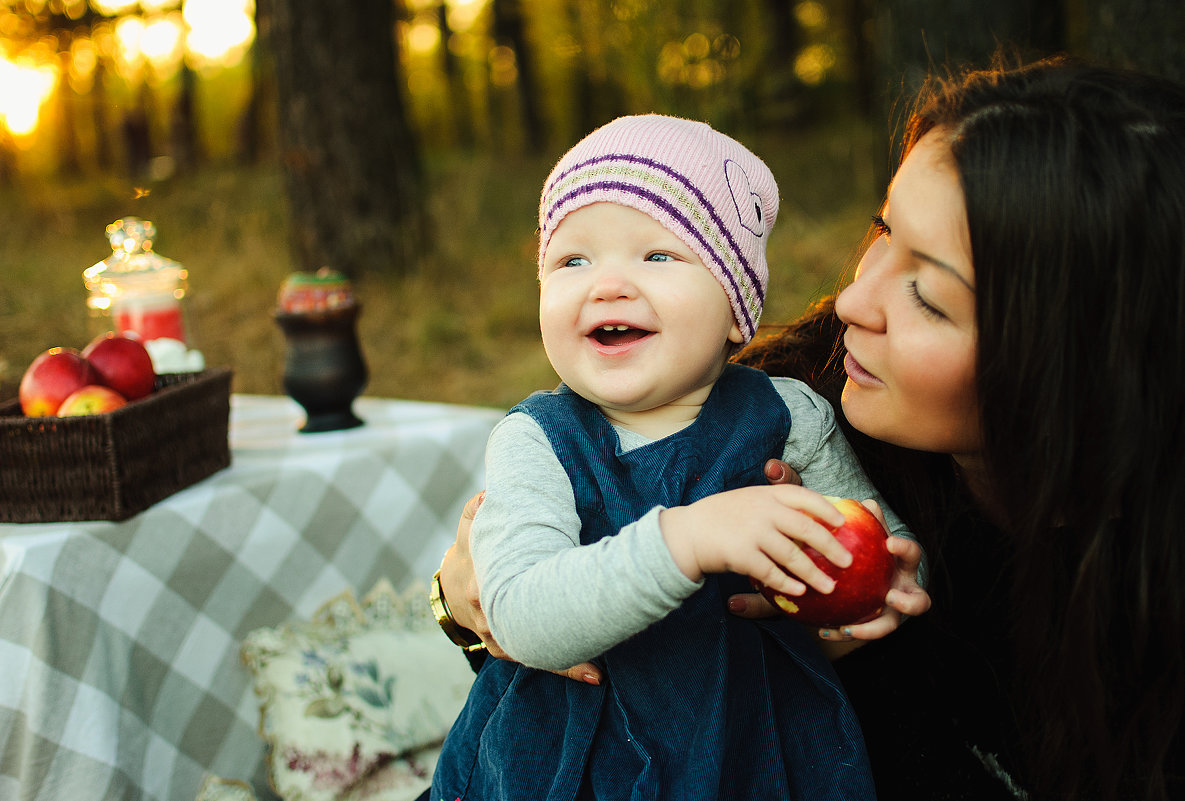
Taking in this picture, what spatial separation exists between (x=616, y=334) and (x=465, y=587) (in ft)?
1.54

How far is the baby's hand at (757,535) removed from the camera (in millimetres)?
868

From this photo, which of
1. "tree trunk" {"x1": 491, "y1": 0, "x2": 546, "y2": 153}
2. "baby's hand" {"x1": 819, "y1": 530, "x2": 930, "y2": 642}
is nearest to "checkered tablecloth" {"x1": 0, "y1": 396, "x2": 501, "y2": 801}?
"baby's hand" {"x1": 819, "y1": 530, "x2": 930, "y2": 642}

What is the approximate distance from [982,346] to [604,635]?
56 cm

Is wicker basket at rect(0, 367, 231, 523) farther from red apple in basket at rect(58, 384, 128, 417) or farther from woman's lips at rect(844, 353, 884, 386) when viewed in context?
woman's lips at rect(844, 353, 884, 386)

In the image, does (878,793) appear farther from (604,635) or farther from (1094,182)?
(1094,182)

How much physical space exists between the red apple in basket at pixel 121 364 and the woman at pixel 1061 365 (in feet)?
3.70

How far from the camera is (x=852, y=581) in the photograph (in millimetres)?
980

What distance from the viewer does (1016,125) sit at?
1014mm

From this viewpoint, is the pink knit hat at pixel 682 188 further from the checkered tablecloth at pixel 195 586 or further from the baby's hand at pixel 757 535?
the checkered tablecloth at pixel 195 586

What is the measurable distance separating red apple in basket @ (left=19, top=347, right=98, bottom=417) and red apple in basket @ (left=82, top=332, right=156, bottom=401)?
4 centimetres

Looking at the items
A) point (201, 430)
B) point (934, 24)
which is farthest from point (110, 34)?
point (201, 430)

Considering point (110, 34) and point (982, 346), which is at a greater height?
point (110, 34)

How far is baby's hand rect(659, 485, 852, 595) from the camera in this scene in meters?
0.87

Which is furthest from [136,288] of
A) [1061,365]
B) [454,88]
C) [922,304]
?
[454,88]
